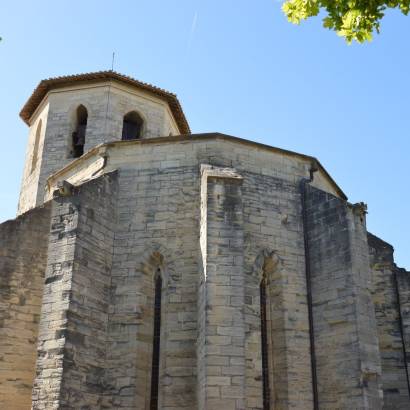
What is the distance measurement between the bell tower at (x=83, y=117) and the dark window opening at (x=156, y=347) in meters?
6.27

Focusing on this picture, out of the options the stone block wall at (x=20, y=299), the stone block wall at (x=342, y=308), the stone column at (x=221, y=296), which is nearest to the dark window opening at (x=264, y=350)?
the stone block wall at (x=342, y=308)

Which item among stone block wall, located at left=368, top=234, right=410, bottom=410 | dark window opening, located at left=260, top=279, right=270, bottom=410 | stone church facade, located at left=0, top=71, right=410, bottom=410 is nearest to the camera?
stone church facade, located at left=0, top=71, right=410, bottom=410

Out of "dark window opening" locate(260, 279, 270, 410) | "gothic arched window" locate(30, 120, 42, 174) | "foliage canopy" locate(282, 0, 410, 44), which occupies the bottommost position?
"dark window opening" locate(260, 279, 270, 410)

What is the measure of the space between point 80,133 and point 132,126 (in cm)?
142

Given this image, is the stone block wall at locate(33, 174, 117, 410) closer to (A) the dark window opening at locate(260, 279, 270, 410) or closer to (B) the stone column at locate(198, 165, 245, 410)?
(B) the stone column at locate(198, 165, 245, 410)

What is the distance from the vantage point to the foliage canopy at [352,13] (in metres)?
5.42

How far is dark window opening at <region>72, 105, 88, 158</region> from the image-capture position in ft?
52.6

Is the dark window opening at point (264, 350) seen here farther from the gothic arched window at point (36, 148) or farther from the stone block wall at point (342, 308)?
the gothic arched window at point (36, 148)

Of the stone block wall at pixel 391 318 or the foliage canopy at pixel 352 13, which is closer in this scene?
the foliage canopy at pixel 352 13

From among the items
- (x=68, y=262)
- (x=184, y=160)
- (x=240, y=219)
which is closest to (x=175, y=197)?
(x=184, y=160)

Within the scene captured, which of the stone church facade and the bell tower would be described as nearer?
the stone church facade

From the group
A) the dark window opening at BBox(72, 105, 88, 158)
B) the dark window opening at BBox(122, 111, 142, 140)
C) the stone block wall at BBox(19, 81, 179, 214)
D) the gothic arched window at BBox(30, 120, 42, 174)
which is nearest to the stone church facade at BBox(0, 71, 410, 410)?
the stone block wall at BBox(19, 81, 179, 214)

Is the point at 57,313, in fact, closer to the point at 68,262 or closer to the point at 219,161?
the point at 68,262

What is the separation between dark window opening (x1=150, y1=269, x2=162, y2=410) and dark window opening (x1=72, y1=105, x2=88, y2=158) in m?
6.62
